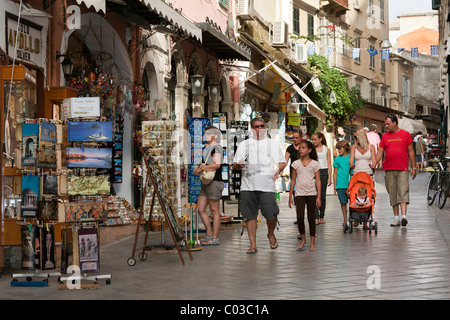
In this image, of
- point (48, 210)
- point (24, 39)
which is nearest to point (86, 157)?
point (48, 210)

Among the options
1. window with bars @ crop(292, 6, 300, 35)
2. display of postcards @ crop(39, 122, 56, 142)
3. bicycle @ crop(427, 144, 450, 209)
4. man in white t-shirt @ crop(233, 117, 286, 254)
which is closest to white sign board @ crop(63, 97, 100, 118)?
display of postcards @ crop(39, 122, 56, 142)

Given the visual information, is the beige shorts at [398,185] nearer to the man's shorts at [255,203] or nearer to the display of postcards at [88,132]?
the man's shorts at [255,203]

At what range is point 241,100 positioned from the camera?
1131 inches

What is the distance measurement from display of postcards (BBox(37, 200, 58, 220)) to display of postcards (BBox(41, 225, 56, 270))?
184 mm

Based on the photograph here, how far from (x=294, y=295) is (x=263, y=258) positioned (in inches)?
125

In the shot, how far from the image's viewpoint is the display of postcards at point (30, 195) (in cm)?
970

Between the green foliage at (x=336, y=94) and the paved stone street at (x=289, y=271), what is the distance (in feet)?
89.9

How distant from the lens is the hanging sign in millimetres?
11375

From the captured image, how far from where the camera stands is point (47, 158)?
9547 mm

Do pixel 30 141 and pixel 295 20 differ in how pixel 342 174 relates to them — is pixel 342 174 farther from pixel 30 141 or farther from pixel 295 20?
pixel 295 20

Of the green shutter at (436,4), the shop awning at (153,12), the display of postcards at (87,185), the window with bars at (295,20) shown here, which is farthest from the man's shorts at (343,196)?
the window with bars at (295,20)

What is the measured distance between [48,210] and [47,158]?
1.84 ft
